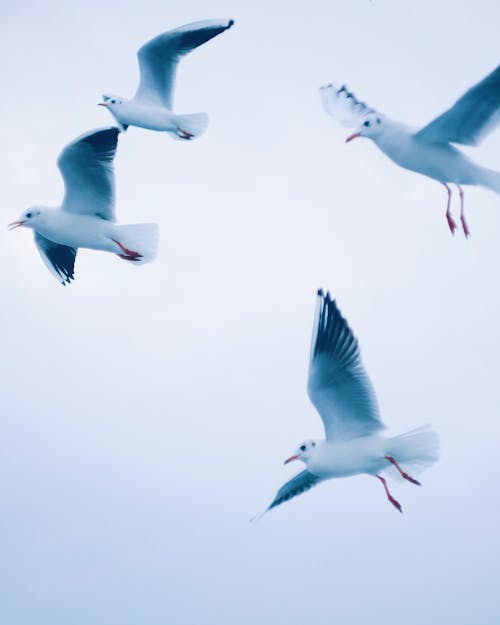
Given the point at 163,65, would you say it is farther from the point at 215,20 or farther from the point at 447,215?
the point at 447,215

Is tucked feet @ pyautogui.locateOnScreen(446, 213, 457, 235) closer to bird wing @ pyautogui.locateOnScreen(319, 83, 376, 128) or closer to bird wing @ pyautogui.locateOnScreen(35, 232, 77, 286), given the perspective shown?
bird wing @ pyautogui.locateOnScreen(319, 83, 376, 128)

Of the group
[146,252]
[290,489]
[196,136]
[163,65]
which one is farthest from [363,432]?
[163,65]

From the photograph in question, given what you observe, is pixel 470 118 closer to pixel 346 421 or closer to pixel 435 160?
pixel 435 160

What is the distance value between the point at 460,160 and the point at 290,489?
2.81 m

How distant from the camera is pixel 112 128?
8008mm

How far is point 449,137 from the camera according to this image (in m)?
6.95

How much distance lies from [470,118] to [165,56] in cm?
394

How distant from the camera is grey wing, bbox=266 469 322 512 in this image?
310 inches

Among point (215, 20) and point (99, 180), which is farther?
point (215, 20)

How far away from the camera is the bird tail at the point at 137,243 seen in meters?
8.48

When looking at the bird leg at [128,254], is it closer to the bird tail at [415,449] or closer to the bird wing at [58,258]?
the bird wing at [58,258]

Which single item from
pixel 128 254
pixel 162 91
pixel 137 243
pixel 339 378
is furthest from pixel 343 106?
pixel 339 378

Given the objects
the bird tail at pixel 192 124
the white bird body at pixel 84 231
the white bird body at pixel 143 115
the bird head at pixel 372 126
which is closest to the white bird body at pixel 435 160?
the bird head at pixel 372 126

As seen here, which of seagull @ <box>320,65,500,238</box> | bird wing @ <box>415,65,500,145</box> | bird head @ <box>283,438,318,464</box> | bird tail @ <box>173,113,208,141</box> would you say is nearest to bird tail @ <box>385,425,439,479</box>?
bird head @ <box>283,438,318,464</box>
